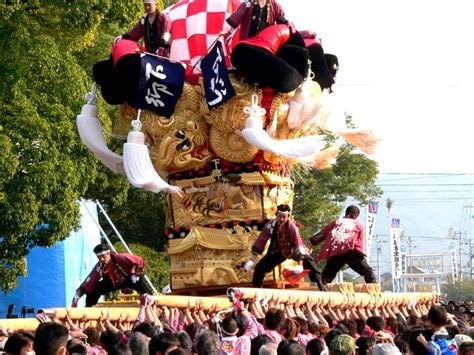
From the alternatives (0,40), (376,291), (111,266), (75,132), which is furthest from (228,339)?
(75,132)

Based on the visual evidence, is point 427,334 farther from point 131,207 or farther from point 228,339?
point 131,207

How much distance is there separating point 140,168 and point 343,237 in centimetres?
269

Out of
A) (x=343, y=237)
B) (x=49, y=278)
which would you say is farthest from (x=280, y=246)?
(x=49, y=278)

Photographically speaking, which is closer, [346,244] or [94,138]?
[346,244]

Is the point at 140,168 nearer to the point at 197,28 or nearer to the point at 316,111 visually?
the point at 197,28

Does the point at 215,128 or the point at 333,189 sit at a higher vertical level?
the point at 333,189

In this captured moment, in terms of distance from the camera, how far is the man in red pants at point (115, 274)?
47.3ft

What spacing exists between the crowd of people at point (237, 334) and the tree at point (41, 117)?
636 cm

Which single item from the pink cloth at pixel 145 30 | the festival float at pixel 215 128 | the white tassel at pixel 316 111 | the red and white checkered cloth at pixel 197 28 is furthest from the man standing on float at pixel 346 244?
the pink cloth at pixel 145 30

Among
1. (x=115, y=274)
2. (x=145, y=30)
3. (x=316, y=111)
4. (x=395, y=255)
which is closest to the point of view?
(x=115, y=274)

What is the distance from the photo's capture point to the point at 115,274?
14523 mm

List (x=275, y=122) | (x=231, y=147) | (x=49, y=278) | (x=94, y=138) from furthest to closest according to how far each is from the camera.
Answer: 1. (x=49, y=278)
2. (x=94, y=138)
3. (x=231, y=147)
4. (x=275, y=122)

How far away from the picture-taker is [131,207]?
3328 cm

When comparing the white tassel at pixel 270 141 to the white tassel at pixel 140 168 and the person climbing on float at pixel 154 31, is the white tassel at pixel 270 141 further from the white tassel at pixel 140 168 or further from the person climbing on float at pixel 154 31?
the person climbing on float at pixel 154 31
